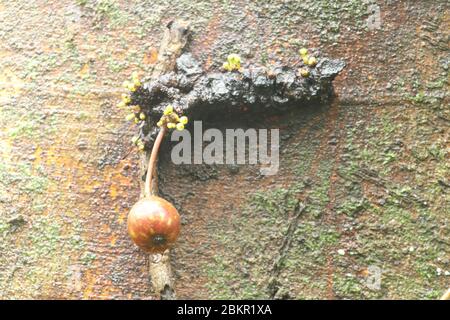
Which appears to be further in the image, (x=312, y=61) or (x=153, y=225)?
(x=312, y=61)

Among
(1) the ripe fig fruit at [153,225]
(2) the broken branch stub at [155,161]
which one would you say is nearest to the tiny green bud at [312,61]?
(2) the broken branch stub at [155,161]

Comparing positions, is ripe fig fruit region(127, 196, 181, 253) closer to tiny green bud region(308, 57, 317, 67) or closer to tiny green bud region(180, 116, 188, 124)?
tiny green bud region(180, 116, 188, 124)

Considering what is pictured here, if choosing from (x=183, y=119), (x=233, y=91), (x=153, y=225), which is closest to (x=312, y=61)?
(x=233, y=91)

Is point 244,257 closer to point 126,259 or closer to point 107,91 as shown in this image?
point 126,259

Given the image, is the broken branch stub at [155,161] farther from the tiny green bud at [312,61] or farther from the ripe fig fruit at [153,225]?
the tiny green bud at [312,61]

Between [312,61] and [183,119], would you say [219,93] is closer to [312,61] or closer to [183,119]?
[183,119]
